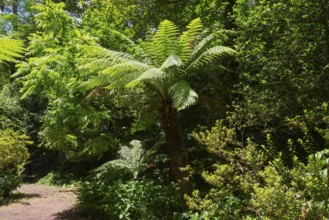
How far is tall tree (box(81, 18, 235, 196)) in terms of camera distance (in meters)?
5.52

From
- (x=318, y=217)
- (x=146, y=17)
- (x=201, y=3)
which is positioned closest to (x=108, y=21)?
(x=146, y=17)

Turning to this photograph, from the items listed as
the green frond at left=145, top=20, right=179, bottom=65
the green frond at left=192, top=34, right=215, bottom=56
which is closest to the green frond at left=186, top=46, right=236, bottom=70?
the green frond at left=192, top=34, right=215, bottom=56

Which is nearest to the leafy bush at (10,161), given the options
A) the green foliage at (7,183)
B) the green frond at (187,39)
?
the green foliage at (7,183)

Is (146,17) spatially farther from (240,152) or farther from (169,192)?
(240,152)

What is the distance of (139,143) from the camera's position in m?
8.38

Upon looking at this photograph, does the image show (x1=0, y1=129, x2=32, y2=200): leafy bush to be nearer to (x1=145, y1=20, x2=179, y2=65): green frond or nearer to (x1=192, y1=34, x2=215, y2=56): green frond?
(x1=145, y1=20, x2=179, y2=65): green frond

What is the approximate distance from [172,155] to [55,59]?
3.70 meters

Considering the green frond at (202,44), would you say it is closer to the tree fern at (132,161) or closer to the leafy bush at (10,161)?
the tree fern at (132,161)

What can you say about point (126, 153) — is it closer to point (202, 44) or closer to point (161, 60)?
point (161, 60)

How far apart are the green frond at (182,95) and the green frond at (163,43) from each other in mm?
815

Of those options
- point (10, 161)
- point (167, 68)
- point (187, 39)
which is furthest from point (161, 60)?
point (10, 161)

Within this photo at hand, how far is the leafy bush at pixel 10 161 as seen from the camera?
995 centimetres

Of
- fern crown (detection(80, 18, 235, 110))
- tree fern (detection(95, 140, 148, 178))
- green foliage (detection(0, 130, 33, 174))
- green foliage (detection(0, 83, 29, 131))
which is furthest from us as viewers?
green foliage (detection(0, 83, 29, 131))

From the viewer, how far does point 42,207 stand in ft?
29.7
